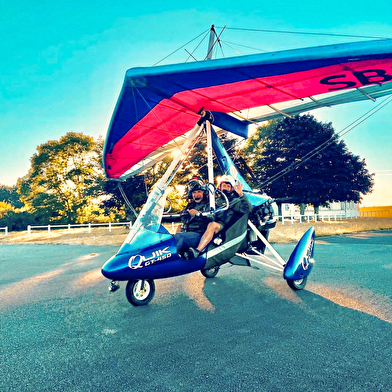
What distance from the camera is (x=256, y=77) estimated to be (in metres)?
4.55

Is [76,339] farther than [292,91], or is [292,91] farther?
[292,91]

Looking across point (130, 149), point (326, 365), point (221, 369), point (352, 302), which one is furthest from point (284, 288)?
point (130, 149)

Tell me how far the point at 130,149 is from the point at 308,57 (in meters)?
5.17

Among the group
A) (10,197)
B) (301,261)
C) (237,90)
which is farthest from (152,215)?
(10,197)

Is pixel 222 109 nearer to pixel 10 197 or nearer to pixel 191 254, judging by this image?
pixel 191 254

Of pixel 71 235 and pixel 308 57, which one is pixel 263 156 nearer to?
pixel 71 235

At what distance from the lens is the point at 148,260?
3.84 meters

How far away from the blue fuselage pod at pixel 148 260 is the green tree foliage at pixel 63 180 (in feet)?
84.6

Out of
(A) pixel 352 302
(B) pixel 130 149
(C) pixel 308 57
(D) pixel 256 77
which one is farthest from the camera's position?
(B) pixel 130 149

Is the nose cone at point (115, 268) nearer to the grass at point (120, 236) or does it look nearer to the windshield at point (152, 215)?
the windshield at point (152, 215)

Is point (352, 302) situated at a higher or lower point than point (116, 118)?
lower

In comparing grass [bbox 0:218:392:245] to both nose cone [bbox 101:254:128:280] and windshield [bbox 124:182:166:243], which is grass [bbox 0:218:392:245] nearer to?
windshield [bbox 124:182:166:243]

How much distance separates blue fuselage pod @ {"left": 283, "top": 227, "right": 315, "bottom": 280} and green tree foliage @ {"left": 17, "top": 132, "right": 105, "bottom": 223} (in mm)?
25798

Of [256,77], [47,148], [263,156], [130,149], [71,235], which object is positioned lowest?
[71,235]
